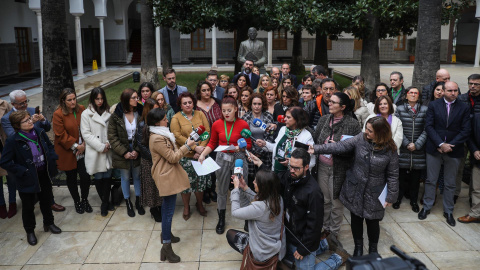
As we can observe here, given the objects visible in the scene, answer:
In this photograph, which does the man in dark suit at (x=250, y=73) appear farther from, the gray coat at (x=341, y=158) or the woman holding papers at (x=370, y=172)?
the woman holding papers at (x=370, y=172)

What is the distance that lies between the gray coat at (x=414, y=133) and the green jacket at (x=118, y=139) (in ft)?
12.5

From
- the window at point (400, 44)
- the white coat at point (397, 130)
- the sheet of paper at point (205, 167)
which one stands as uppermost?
the window at point (400, 44)

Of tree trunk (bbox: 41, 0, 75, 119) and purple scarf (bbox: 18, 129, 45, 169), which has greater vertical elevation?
tree trunk (bbox: 41, 0, 75, 119)

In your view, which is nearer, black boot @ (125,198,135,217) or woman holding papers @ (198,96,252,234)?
woman holding papers @ (198,96,252,234)

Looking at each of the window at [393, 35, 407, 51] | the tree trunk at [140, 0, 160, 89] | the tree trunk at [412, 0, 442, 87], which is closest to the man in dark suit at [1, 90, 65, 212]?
the tree trunk at [412, 0, 442, 87]

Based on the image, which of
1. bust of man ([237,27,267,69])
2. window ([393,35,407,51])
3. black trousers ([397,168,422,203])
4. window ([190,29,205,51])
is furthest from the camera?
window ([393,35,407,51])

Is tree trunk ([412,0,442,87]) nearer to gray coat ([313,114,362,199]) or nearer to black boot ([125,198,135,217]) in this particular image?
gray coat ([313,114,362,199])

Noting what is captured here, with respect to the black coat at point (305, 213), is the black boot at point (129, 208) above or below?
below

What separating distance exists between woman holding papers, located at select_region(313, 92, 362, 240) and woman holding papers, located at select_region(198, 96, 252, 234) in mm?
961

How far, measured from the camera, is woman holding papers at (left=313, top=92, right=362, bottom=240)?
4.84 m

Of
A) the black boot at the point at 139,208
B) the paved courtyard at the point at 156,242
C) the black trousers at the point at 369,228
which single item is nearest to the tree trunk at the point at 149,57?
the black boot at the point at 139,208

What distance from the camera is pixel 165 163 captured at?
15.3 ft

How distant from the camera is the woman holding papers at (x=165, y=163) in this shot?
4508mm

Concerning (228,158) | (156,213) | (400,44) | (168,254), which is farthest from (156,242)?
(400,44)
